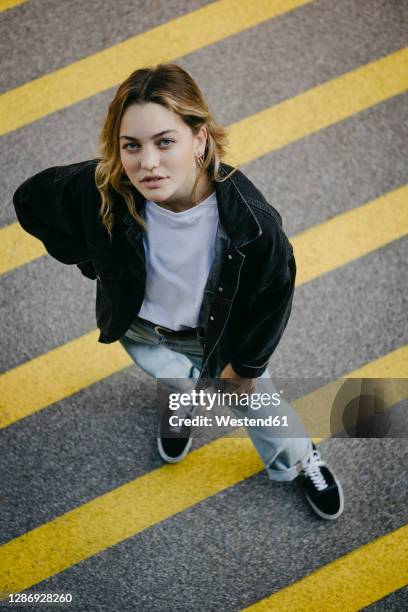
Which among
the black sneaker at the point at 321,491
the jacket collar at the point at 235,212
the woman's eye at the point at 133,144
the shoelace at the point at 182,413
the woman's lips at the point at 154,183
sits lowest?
the black sneaker at the point at 321,491

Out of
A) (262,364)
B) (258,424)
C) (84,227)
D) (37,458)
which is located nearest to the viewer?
(84,227)

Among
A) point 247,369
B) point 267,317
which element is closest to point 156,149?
point 267,317

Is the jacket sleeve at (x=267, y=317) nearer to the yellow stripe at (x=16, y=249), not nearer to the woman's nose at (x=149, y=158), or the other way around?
the woman's nose at (x=149, y=158)

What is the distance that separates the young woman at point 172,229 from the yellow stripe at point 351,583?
4.19ft

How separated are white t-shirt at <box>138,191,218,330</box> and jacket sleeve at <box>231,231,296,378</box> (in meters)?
0.21

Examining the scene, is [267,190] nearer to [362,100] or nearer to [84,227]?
[362,100]

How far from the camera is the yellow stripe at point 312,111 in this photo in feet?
12.5

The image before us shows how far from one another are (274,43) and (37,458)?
2.84m

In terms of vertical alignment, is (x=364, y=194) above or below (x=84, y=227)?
below

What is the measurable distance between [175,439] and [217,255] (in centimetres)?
154

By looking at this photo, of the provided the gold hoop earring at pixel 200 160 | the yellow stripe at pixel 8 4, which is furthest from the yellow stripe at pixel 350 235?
the yellow stripe at pixel 8 4

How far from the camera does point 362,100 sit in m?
3.87

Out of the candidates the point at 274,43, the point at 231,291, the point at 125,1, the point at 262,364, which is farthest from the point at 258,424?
the point at 125,1
